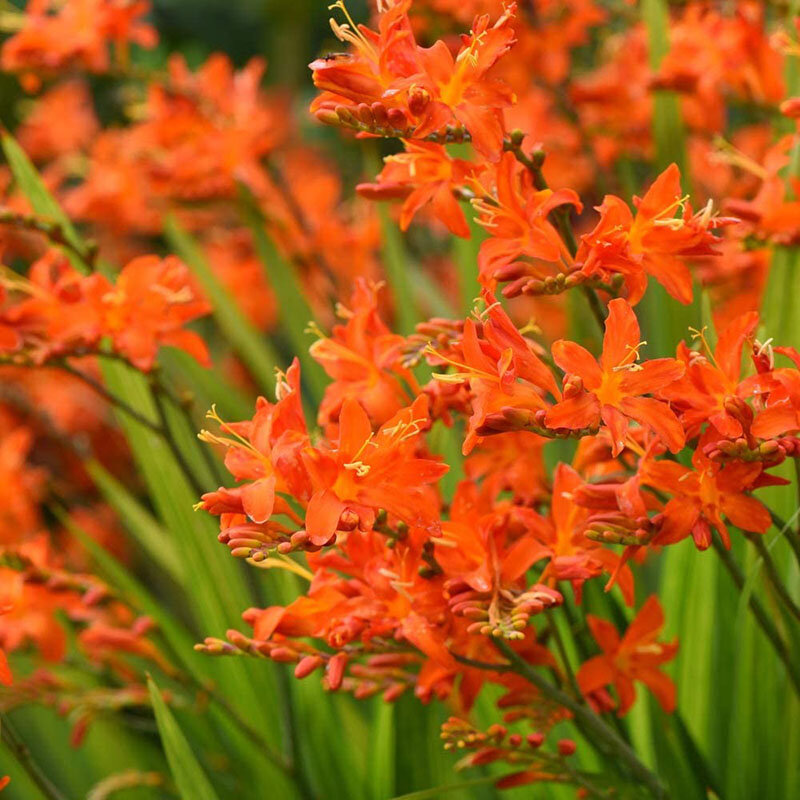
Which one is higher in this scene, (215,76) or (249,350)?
(215,76)

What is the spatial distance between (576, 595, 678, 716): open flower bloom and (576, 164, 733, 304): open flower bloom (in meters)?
0.18

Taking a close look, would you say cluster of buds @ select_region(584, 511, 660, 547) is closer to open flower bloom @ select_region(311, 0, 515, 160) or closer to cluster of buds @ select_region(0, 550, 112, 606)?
open flower bloom @ select_region(311, 0, 515, 160)

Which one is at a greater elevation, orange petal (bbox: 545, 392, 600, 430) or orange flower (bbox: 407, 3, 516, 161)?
orange flower (bbox: 407, 3, 516, 161)

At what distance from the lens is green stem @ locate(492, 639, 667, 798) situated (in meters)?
0.56

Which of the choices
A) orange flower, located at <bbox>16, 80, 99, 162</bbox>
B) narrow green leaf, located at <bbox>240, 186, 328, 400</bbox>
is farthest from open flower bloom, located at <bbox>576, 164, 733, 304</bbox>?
orange flower, located at <bbox>16, 80, 99, 162</bbox>

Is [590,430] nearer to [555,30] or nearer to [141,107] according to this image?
[555,30]

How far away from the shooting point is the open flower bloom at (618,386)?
51cm

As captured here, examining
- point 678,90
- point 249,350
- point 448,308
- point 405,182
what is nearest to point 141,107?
point 249,350

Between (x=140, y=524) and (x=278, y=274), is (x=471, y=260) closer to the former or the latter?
(x=278, y=274)

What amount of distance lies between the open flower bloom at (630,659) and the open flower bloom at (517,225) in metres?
0.20

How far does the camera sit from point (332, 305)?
1.26 meters

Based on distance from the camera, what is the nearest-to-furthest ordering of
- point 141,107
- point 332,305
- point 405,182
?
point 405,182
point 332,305
point 141,107

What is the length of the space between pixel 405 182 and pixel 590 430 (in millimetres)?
187

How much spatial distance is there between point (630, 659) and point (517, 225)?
9.9 inches
